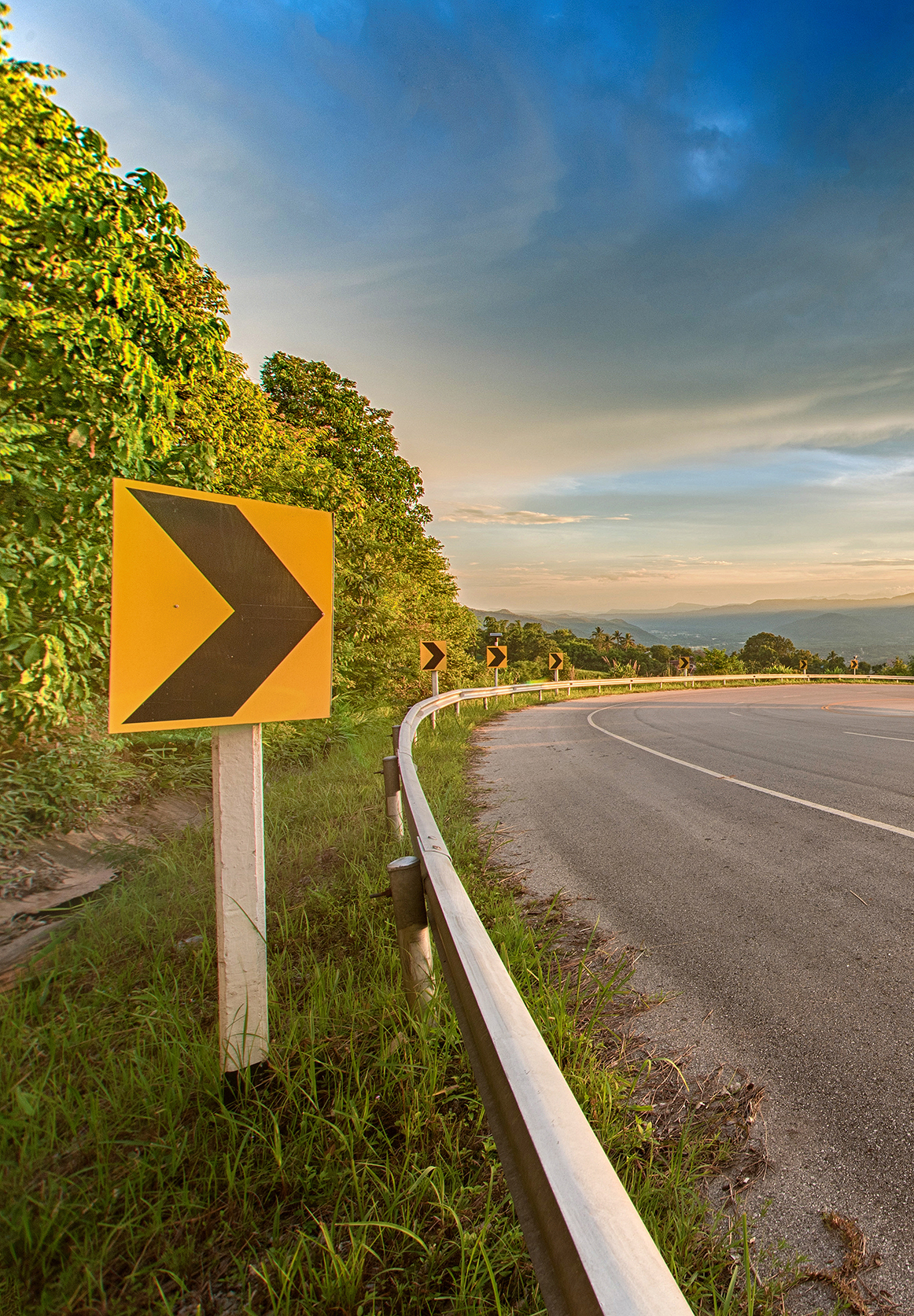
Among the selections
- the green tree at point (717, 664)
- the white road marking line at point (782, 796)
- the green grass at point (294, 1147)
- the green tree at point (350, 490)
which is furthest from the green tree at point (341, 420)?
the green tree at point (717, 664)

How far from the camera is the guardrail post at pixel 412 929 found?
7.38ft

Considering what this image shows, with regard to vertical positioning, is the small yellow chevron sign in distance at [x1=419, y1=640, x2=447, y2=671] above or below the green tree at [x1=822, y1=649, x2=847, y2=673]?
above

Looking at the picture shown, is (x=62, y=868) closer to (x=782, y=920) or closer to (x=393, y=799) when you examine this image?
(x=393, y=799)

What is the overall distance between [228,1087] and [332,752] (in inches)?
286

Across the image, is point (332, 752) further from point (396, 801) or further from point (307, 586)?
point (307, 586)

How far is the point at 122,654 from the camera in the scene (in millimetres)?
1761

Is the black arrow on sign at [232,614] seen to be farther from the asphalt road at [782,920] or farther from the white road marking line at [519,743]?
the white road marking line at [519,743]

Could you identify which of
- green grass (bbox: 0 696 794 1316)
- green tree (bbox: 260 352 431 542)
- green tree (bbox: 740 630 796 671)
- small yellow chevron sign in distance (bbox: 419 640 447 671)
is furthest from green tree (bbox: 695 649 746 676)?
green grass (bbox: 0 696 794 1316)

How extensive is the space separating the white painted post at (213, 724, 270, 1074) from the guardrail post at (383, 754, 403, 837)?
106 inches

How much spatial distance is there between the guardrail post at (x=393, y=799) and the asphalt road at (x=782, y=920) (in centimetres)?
97

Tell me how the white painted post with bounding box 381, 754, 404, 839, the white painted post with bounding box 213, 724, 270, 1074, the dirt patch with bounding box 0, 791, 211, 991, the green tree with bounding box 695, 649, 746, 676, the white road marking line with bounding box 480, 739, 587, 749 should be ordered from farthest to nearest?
1. the green tree with bounding box 695, 649, 746, 676
2. the white road marking line with bounding box 480, 739, 587, 749
3. the white painted post with bounding box 381, 754, 404, 839
4. the dirt patch with bounding box 0, 791, 211, 991
5. the white painted post with bounding box 213, 724, 270, 1074

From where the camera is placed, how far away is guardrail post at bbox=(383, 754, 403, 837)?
15.6 ft

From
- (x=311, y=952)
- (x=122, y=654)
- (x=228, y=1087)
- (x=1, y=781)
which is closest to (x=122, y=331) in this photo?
(x=1, y=781)

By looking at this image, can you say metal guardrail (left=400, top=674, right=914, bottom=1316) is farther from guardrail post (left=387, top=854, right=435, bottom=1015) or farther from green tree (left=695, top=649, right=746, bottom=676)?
green tree (left=695, top=649, right=746, bottom=676)
